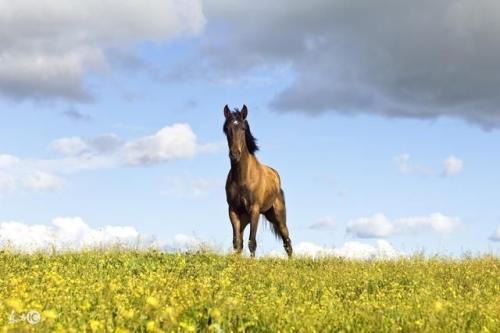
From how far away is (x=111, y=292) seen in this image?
909 cm

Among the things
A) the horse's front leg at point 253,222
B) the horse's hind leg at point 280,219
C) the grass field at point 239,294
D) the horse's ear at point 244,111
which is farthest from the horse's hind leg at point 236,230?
the horse's hind leg at point 280,219

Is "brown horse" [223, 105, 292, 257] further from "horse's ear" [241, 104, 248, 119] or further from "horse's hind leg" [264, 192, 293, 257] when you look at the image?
"horse's hind leg" [264, 192, 293, 257]

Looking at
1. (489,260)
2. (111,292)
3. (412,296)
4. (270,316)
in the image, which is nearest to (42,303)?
(111,292)

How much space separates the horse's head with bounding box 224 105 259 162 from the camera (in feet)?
60.4

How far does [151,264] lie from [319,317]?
7.90 metres

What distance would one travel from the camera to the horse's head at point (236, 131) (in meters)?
18.4

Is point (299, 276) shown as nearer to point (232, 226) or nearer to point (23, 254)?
point (232, 226)
